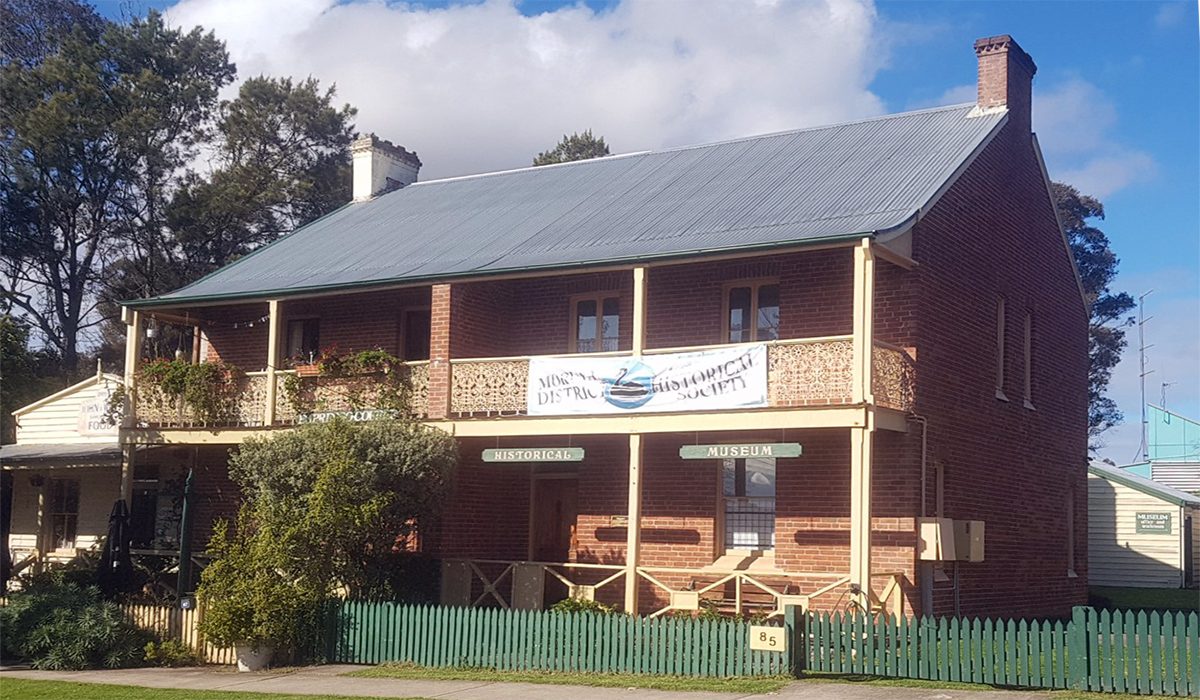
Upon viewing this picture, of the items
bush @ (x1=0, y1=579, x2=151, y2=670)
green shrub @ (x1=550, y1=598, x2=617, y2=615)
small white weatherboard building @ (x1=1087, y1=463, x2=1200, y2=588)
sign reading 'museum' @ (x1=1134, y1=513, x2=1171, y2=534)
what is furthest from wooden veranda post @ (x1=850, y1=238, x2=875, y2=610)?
sign reading 'museum' @ (x1=1134, y1=513, x2=1171, y2=534)

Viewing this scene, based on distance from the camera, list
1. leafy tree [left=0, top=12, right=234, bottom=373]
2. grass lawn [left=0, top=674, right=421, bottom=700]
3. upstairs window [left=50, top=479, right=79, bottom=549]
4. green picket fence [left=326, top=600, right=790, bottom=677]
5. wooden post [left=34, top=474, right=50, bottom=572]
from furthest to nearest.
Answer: leafy tree [left=0, top=12, right=234, bottom=373], upstairs window [left=50, top=479, right=79, bottom=549], wooden post [left=34, top=474, right=50, bottom=572], green picket fence [left=326, top=600, right=790, bottom=677], grass lawn [left=0, top=674, right=421, bottom=700]

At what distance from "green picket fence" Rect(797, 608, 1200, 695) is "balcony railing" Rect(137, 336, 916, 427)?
10.7ft

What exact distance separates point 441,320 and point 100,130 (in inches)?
1072

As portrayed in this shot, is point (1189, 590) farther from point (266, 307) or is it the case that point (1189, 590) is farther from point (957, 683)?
point (266, 307)

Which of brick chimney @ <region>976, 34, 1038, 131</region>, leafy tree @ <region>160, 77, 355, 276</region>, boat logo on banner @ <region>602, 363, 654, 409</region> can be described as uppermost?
leafy tree @ <region>160, 77, 355, 276</region>

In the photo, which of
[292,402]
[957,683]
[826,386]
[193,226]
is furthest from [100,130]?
[957,683]

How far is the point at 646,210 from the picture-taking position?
22.4 m

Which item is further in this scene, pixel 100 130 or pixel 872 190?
pixel 100 130

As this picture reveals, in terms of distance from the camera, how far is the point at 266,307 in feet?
85.5

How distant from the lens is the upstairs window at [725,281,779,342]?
2072cm

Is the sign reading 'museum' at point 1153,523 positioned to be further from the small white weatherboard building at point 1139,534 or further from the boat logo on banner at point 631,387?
the boat logo on banner at point 631,387

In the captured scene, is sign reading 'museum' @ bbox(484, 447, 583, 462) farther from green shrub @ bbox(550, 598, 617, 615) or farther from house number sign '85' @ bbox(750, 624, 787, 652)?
house number sign '85' @ bbox(750, 624, 787, 652)

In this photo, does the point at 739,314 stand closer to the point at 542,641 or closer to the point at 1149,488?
the point at 542,641

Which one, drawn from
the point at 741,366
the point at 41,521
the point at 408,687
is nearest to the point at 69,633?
the point at 408,687
